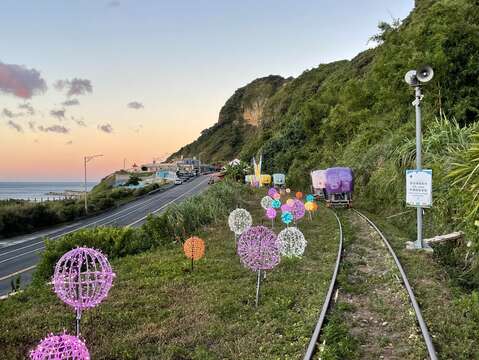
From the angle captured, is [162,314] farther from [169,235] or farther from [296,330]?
[169,235]

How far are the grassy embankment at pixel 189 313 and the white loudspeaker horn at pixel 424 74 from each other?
494 centimetres

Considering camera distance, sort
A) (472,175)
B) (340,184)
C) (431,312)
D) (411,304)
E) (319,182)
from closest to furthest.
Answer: (431,312) → (411,304) → (472,175) → (340,184) → (319,182)

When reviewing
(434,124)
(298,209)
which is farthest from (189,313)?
(434,124)

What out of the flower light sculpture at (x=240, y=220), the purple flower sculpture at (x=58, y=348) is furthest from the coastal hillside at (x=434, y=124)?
the purple flower sculpture at (x=58, y=348)

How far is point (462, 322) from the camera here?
560cm

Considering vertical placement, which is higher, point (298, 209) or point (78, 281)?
point (78, 281)

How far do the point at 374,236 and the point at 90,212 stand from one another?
117 feet

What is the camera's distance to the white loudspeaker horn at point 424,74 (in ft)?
31.6

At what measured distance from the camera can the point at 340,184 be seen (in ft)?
68.2

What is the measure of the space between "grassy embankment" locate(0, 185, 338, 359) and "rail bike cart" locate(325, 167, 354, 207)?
11.2 meters

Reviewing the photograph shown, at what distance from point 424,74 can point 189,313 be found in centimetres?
795

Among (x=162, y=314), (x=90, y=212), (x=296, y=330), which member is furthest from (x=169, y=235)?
(x=90, y=212)

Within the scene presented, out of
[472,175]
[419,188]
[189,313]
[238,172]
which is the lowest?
[189,313]

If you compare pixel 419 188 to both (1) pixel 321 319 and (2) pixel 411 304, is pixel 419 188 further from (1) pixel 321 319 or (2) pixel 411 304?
(1) pixel 321 319
